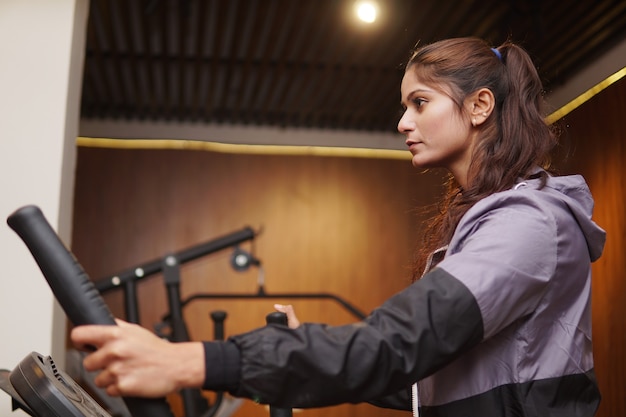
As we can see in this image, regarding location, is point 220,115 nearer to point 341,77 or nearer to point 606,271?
point 341,77

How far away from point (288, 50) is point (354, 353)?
4633 millimetres

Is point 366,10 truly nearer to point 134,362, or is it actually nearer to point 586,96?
point 586,96

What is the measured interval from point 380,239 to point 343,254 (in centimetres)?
39

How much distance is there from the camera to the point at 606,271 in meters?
2.73

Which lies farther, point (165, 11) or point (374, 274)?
point (374, 274)

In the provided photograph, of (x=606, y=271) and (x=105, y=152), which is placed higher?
(x=105, y=152)

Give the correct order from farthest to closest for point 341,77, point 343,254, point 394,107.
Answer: point 343,254 < point 394,107 < point 341,77

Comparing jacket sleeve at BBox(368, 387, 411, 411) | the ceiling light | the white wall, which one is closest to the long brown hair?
jacket sleeve at BBox(368, 387, 411, 411)

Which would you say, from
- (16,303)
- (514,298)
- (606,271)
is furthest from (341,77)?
(514,298)

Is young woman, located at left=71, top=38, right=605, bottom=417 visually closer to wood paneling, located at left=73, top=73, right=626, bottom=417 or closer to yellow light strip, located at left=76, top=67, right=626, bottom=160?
wood paneling, located at left=73, top=73, right=626, bottom=417

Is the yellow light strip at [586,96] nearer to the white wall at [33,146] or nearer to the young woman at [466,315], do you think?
the young woman at [466,315]

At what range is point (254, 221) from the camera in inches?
272

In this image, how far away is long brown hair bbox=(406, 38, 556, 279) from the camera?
152 cm

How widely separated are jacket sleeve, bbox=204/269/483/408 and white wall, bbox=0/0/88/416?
1577 mm
